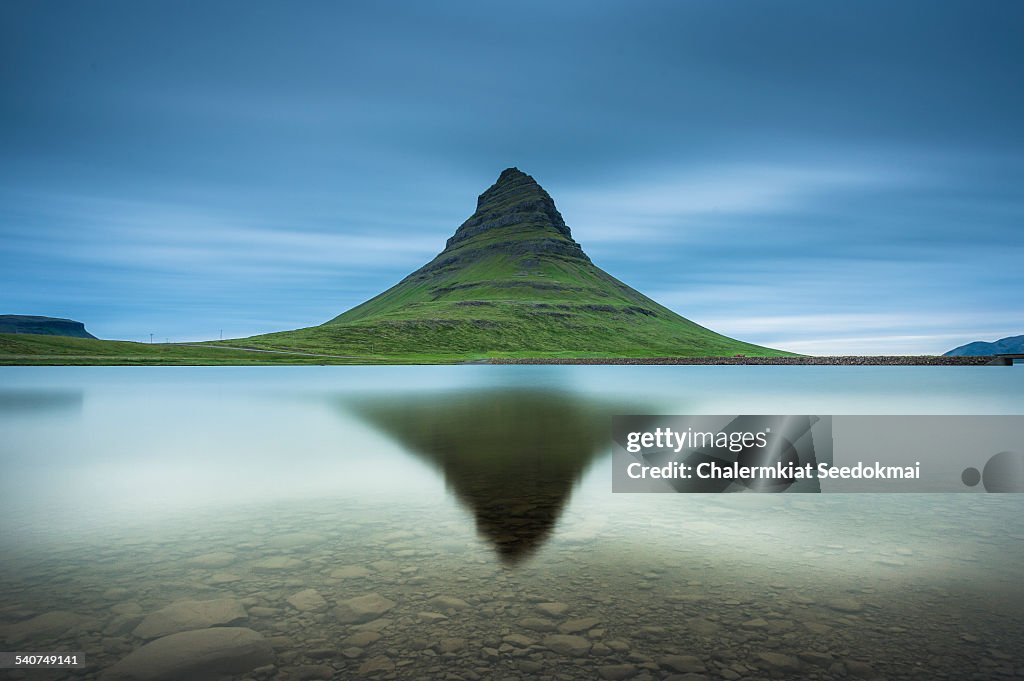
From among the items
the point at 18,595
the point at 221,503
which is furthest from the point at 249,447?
the point at 18,595

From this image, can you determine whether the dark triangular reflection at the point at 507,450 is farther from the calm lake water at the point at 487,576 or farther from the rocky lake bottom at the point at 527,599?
the rocky lake bottom at the point at 527,599

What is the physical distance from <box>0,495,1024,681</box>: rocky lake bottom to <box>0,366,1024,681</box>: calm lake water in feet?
0.15

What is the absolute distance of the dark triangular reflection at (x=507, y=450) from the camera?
16500mm

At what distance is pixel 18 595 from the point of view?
436 inches

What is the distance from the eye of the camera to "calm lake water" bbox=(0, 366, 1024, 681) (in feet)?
28.6

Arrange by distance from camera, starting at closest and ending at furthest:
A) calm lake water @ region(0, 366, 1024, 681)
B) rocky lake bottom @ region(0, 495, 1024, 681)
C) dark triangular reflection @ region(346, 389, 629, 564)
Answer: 1. rocky lake bottom @ region(0, 495, 1024, 681)
2. calm lake water @ region(0, 366, 1024, 681)
3. dark triangular reflection @ region(346, 389, 629, 564)

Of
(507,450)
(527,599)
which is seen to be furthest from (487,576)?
(507,450)

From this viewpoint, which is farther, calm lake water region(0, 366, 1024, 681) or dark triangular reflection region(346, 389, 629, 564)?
dark triangular reflection region(346, 389, 629, 564)

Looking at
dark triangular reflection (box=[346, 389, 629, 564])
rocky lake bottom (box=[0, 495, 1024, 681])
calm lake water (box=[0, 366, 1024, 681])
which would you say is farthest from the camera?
dark triangular reflection (box=[346, 389, 629, 564])

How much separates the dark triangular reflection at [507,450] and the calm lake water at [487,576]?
0.17m

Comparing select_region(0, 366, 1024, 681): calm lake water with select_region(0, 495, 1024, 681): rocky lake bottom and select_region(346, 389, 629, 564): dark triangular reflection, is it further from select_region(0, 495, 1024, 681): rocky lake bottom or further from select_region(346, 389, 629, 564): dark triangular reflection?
select_region(346, 389, 629, 564): dark triangular reflection

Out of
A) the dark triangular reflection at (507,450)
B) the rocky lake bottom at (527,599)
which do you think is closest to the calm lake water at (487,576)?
the rocky lake bottom at (527,599)

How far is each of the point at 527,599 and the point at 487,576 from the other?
1.44 meters

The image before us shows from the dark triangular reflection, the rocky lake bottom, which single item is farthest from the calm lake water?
the dark triangular reflection
